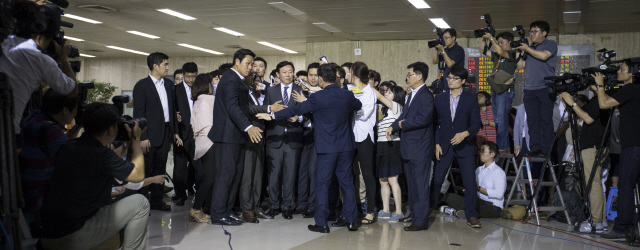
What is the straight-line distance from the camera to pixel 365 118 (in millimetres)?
5035

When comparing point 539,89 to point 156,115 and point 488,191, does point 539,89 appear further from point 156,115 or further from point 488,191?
point 156,115

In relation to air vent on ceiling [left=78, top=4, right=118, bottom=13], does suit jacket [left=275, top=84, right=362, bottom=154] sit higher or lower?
lower

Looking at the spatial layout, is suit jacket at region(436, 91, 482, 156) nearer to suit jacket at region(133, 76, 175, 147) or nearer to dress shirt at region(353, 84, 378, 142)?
dress shirt at region(353, 84, 378, 142)

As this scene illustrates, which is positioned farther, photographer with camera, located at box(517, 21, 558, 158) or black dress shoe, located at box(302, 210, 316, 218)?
photographer with camera, located at box(517, 21, 558, 158)

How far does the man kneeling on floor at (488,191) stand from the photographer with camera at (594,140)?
2.85ft

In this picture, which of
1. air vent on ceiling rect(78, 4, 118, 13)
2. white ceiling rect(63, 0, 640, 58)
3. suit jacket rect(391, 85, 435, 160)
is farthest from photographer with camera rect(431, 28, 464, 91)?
air vent on ceiling rect(78, 4, 118, 13)

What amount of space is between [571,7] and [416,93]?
4.97m

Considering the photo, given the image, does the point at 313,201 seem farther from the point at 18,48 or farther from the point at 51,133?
the point at 18,48

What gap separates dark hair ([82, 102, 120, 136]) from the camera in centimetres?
274

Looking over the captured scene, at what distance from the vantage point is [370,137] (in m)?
5.06

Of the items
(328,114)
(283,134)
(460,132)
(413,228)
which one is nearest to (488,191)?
(460,132)

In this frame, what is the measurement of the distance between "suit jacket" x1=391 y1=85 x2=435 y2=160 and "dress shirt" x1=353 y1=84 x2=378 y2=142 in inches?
13.3

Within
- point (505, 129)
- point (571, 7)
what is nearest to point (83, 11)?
point (505, 129)

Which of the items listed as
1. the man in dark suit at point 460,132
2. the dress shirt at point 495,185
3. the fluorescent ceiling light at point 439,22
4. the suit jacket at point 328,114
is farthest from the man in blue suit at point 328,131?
the fluorescent ceiling light at point 439,22
